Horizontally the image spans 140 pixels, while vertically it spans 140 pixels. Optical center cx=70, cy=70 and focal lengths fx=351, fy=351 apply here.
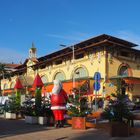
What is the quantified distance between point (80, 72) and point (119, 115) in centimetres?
3767

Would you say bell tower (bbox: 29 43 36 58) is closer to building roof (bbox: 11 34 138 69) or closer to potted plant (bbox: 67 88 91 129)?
building roof (bbox: 11 34 138 69)

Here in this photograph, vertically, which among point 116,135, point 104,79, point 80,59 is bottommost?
point 116,135

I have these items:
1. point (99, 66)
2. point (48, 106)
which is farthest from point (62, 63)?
point (48, 106)

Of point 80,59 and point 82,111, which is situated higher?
point 80,59

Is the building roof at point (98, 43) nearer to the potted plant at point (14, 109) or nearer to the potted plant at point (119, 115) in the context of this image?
the potted plant at point (14, 109)

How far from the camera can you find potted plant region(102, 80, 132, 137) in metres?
11.2

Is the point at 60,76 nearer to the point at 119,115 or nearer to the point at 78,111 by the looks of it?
the point at 78,111

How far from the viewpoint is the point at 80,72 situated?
161ft

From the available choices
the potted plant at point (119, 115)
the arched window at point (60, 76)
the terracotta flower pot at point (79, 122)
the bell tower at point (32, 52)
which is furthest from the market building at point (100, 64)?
the potted plant at point (119, 115)

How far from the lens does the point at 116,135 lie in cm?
1123

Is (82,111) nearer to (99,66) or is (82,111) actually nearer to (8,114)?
(8,114)

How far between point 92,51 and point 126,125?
3586 centimetres

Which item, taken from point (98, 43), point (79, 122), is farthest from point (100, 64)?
point (79, 122)

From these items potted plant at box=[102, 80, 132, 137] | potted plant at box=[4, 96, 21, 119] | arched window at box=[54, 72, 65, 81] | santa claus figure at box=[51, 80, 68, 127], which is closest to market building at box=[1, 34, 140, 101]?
arched window at box=[54, 72, 65, 81]
